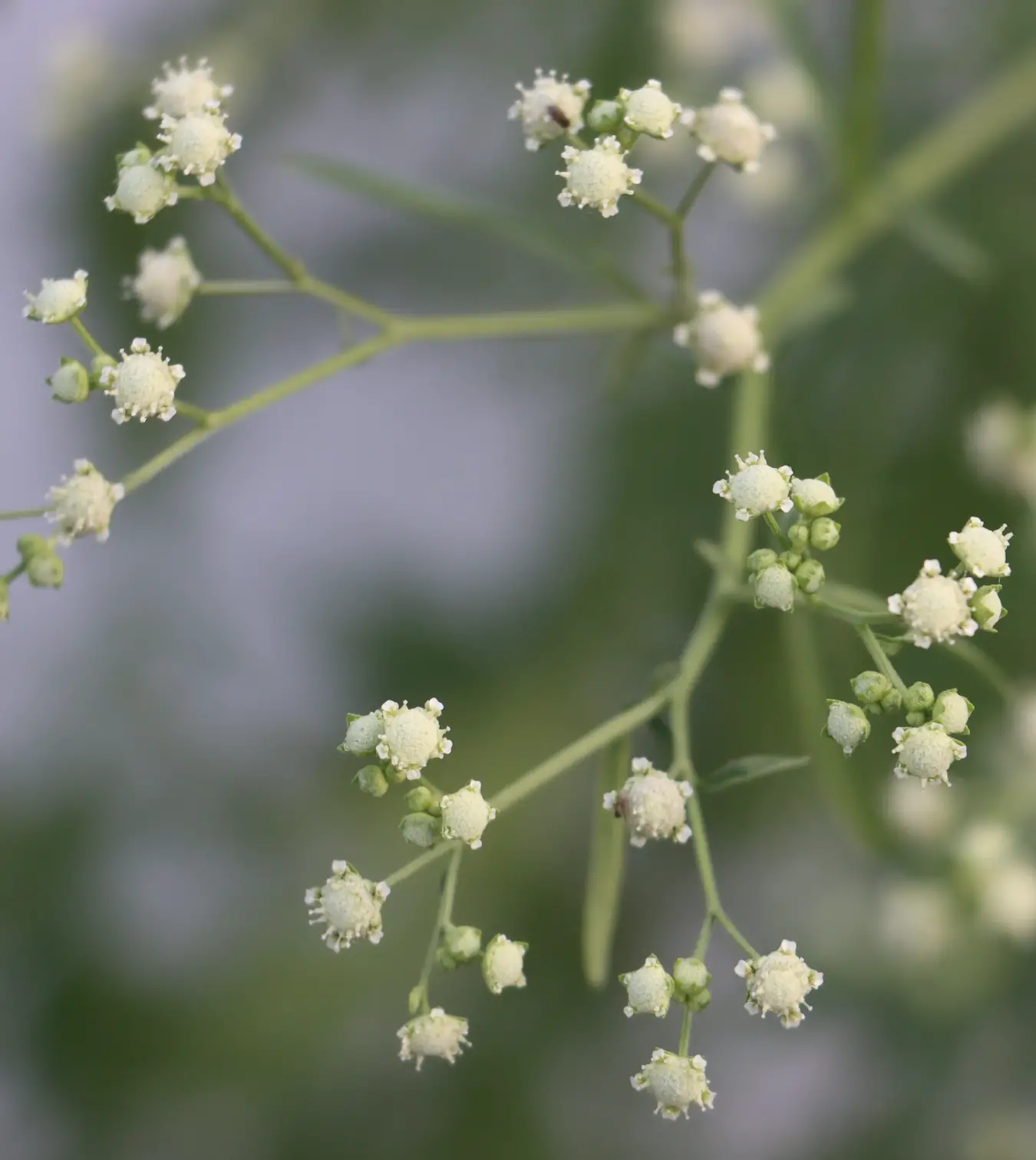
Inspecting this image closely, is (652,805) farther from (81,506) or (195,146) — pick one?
(195,146)

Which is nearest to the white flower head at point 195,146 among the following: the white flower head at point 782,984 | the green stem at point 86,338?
the green stem at point 86,338

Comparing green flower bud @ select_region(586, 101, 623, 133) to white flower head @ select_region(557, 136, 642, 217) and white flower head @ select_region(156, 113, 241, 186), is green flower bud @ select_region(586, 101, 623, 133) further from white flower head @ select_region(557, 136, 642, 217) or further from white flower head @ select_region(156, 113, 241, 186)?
white flower head @ select_region(156, 113, 241, 186)

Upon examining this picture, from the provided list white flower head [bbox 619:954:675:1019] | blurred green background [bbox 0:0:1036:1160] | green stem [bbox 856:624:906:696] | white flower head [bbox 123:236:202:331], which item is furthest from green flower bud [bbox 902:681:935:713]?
blurred green background [bbox 0:0:1036:1160]

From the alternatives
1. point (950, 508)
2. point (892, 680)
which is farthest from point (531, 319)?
point (950, 508)

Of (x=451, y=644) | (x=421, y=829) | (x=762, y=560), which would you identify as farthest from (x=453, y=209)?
(x=451, y=644)

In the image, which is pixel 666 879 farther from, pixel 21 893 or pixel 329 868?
pixel 21 893
